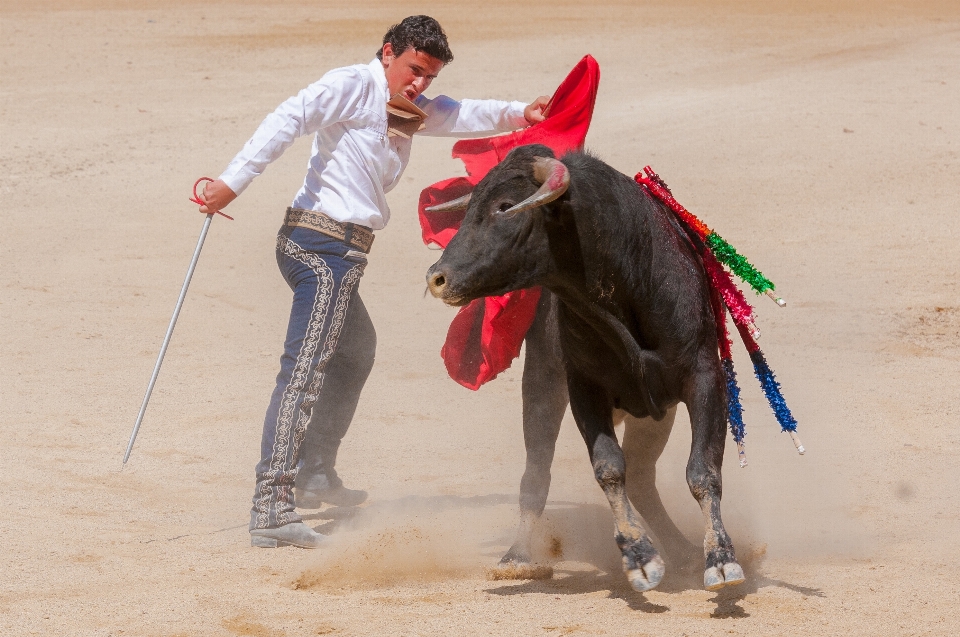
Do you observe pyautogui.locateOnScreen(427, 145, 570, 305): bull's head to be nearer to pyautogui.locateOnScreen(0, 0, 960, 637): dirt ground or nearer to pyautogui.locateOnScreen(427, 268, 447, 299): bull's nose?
pyautogui.locateOnScreen(427, 268, 447, 299): bull's nose

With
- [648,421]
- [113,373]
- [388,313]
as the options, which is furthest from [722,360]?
[388,313]

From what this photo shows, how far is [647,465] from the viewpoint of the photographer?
5.79 m

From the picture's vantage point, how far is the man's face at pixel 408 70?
5.54 m

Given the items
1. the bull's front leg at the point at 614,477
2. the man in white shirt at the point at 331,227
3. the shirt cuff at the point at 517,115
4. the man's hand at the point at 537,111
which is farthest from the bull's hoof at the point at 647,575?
the shirt cuff at the point at 517,115

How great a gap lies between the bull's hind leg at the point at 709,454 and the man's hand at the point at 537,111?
138 centimetres

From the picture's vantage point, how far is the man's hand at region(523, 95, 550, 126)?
18.7ft

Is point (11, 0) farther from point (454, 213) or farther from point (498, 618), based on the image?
point (498, 618)

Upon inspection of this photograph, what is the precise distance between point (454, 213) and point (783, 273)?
5.63 metres

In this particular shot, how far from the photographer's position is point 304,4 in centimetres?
2098

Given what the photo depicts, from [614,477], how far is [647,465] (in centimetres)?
104

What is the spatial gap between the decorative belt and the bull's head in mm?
1052

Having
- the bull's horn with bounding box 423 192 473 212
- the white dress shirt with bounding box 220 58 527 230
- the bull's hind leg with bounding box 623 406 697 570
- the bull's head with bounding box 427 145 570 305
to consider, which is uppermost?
the white dress shirt with bounding box 220 58 527 230

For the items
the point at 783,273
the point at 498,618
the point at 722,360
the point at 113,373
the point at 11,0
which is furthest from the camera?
the point at 11,0

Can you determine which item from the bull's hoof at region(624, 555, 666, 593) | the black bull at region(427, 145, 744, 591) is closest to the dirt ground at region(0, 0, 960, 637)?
the bull's hoof at region(624, 555, 666, 593)
